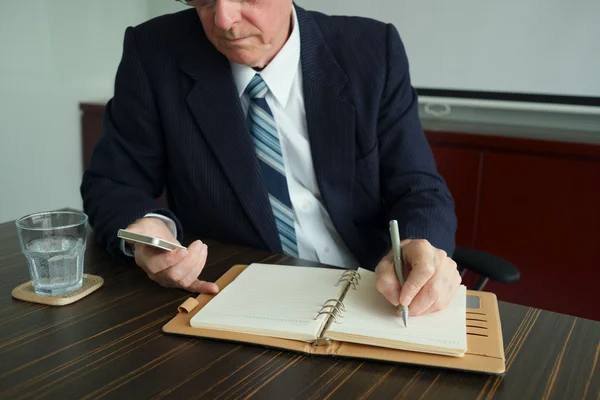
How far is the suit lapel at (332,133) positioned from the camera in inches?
52.2

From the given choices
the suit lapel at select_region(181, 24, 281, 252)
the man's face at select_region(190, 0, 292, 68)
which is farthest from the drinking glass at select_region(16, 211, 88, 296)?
the man's face at select_region(190, 0, 292, 68)

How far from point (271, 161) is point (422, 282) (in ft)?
1.98

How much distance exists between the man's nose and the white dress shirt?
0.17m

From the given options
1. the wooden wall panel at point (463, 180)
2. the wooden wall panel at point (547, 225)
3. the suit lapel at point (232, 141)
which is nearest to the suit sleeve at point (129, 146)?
the suit lapel at point (232, 141)

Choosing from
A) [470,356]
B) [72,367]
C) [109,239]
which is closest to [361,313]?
[470,356]

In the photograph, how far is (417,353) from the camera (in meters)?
0.76

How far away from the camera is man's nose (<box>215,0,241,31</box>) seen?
45.5 inches

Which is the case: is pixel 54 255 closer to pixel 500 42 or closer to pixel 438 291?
pixel 438 291

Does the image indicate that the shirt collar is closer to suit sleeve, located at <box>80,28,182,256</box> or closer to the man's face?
the man's face

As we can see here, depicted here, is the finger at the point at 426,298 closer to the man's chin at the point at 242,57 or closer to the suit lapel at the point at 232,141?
the suit lapel at the point at 232,141

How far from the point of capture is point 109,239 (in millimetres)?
1119

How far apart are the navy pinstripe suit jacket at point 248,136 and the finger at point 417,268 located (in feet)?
1.17

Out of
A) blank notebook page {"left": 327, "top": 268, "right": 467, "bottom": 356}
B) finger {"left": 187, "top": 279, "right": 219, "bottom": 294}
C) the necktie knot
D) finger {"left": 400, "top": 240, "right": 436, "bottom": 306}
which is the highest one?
the necktie knot

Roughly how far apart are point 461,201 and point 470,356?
1585mm
